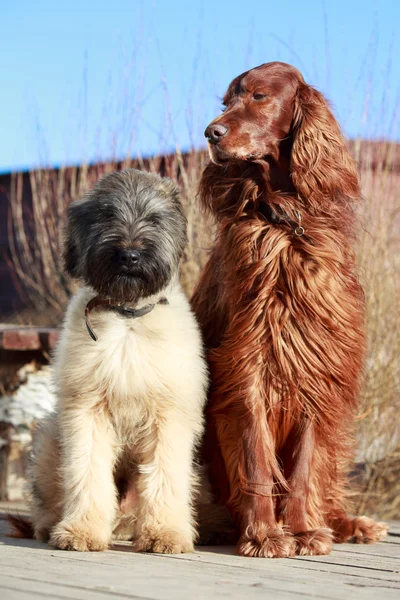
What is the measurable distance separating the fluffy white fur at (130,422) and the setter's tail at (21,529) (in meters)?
0.35

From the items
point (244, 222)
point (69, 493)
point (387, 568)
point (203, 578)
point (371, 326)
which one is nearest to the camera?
point (203, 578)

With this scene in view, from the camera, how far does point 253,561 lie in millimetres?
2941

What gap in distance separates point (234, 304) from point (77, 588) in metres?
1.35

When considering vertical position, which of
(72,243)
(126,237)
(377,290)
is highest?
(126,237)

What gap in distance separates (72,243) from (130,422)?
0.75 metres

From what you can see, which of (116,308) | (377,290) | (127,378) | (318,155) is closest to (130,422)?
(127,378)

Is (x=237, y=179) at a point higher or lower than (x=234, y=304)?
higher

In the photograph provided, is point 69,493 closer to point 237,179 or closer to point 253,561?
point 253,561

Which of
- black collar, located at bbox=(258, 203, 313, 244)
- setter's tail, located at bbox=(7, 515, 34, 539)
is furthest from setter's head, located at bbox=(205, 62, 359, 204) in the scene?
setter's tail, located at bbox=(7, 515, 34, 539)

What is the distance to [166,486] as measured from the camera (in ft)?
10.2

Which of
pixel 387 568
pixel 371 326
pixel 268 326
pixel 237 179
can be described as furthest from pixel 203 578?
pixel 371 326

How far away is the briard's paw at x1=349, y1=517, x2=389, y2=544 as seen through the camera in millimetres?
3600

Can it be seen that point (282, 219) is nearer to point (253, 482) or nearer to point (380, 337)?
point (253, 482)

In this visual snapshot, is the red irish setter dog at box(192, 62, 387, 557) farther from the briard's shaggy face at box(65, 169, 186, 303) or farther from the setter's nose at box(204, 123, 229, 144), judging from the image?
the briard's shaggy face at box(65, 169, 186, 303)
